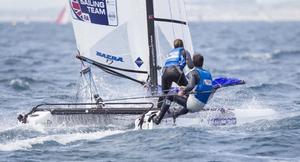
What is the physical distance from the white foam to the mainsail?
2.32 m

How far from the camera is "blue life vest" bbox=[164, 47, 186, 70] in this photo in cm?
1616

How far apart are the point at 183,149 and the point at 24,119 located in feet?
12.8

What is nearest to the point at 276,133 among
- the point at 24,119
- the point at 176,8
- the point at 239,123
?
the point at 239,123

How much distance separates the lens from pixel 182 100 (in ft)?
52.0

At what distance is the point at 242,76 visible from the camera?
29.2 meters

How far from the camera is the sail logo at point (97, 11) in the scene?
17.4m

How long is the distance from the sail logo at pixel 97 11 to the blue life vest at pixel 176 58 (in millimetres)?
1887

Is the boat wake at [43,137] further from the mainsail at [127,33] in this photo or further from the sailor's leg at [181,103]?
the mainsail at [127,33]

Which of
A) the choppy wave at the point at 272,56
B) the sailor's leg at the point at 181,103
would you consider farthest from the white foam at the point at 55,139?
the choppy wave at the point at 272,56

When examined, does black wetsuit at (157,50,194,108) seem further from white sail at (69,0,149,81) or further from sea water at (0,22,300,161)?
white sail at (69,0,149,81)

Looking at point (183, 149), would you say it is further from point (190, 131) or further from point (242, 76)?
point (242, 76)

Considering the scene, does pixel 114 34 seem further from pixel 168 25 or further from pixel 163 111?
pixel 163 111

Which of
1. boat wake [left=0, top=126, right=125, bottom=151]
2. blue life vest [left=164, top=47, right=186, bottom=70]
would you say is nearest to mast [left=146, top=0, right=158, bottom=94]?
blue life vest [left=164, top=47, right=186, bottom=70]

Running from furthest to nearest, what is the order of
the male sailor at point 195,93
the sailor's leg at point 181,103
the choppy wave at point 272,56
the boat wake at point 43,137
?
the choppy wave at point 272,56 → the sailor's leg at point 181,103 → the male sailor at point 195,93 → the boat wake at point 43,137
